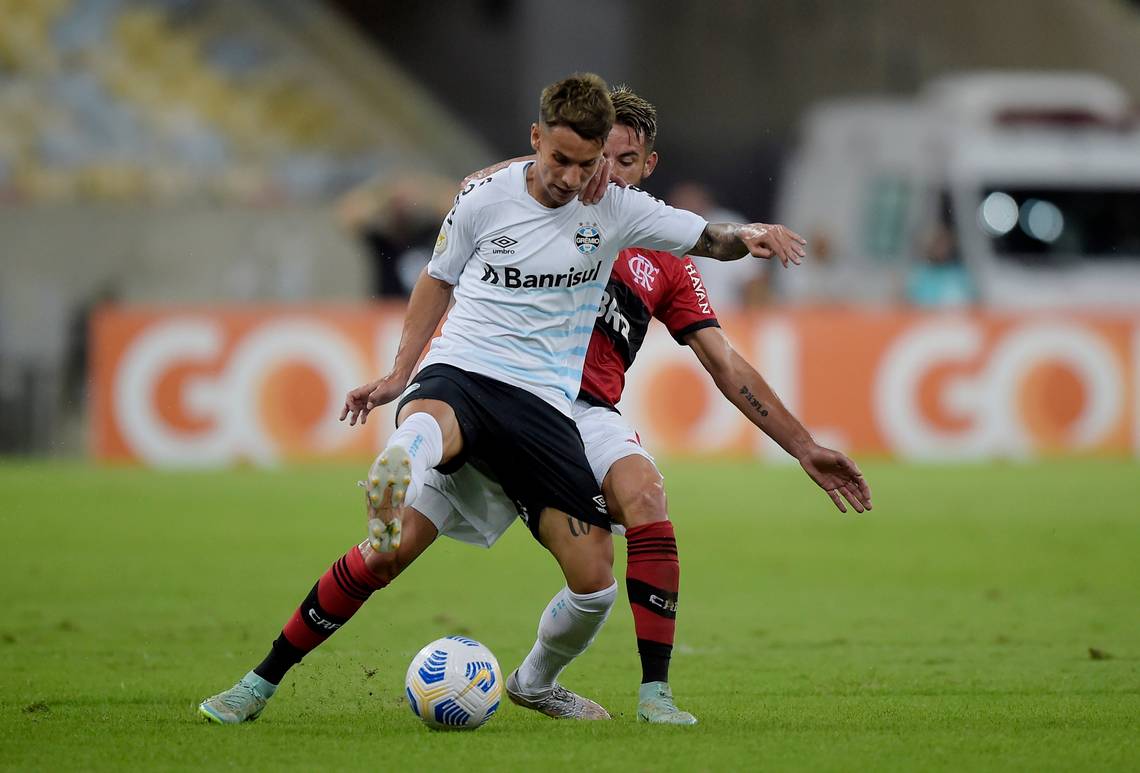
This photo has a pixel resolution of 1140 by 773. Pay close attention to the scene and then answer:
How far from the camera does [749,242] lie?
18.1ft

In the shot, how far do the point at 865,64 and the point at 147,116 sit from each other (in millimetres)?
10147

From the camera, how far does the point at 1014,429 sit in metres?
15.9

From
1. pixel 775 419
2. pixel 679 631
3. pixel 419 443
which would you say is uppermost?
pixel 775 419

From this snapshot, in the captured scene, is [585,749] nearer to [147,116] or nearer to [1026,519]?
[1026,519]

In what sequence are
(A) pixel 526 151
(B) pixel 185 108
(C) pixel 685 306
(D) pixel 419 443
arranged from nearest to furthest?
(D) pixel 419 443, (C) pixel 685 306, (B) pixel 185 108, (A) pixel 526 151

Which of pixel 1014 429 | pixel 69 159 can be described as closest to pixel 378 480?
pixel 1014 429

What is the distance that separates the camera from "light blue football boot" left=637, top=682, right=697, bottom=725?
211 inches

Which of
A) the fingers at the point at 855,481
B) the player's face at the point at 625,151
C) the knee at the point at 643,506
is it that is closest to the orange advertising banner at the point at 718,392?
the player's face at the point at 625,151

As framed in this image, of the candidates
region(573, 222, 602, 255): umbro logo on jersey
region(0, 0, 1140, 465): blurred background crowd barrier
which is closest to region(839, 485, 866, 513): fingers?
region(573, 222, 602, 255): umbro logo on jersey

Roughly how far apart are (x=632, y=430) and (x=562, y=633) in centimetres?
73

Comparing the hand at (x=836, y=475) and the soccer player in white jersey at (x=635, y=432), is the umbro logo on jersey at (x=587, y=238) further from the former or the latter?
the hand at (x=836, y=475)

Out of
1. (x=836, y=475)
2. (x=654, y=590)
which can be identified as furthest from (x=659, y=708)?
(x=836, y=475)

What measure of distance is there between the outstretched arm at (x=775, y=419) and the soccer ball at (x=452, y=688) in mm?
1292

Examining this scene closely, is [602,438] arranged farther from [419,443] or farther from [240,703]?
[240,703]
